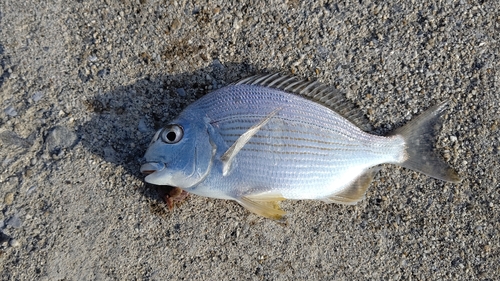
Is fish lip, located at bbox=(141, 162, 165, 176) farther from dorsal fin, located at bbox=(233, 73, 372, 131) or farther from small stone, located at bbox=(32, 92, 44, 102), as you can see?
small stone, located at bbox=(32, 92, 44, 102)

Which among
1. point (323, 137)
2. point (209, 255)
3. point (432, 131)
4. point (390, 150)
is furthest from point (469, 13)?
point (209, 255)

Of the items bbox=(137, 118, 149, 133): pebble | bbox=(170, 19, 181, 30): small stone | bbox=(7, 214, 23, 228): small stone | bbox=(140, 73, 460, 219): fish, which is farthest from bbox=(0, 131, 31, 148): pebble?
bbox=(170, 19, 181, 30): small stone

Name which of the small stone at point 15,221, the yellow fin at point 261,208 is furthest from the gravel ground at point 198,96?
the yellow fin at point 261,208

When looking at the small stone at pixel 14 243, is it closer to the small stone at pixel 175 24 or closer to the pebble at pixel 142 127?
the pebble at pixel 142 127

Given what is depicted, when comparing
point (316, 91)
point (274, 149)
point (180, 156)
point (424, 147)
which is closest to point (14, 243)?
point (180, 156)

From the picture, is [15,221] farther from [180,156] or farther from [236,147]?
[236,147]
